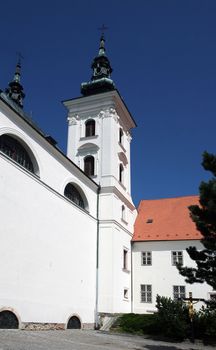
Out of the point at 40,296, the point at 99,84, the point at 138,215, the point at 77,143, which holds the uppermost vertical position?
the point at 99,84

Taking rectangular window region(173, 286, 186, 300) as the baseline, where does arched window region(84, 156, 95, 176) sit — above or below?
above

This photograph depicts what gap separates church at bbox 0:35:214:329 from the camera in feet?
52.6

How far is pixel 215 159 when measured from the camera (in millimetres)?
13445

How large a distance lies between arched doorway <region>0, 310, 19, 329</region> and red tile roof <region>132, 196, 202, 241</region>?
14.1 m

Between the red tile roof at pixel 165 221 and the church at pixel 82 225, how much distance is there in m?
0.08

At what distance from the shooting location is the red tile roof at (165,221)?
27641 mm

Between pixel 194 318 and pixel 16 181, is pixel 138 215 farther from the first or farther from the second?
pixel 16 181

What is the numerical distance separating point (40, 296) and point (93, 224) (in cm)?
786

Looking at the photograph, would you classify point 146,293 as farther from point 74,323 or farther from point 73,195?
point 73,195

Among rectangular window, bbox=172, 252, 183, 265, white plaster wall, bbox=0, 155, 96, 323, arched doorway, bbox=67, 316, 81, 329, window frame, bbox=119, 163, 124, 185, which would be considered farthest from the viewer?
window frame, bbox=119, 163, 124, 185

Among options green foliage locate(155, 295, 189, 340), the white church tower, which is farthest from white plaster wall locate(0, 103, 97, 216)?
green foliage locate(155, 295, 189, 340)

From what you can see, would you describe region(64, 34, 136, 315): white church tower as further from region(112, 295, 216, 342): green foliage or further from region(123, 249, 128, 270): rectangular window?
region(112, 295, 216, 342): green foliage

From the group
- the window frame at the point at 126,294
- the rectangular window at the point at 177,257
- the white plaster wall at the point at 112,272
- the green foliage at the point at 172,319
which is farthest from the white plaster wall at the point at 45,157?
the rectangular window at the point at 177,257

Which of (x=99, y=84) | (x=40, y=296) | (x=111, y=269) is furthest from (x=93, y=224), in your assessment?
(x=99, y=84)
